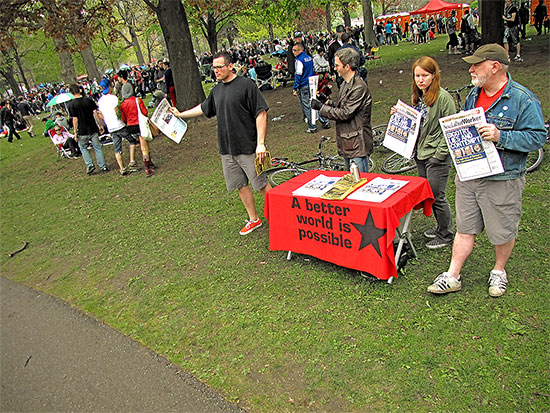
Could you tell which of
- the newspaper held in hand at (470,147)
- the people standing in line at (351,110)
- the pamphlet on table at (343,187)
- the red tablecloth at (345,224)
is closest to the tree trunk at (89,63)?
Answer: the people standing in line at (351,110)

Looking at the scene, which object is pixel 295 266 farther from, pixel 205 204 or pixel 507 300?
pixel 205 204

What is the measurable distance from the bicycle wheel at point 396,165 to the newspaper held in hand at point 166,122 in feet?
10.9

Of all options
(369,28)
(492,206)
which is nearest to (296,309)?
(492,206)

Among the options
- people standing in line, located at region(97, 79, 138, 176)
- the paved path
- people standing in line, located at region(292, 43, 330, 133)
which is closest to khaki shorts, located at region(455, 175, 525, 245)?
the paved path

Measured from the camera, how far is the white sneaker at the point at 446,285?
376 cm

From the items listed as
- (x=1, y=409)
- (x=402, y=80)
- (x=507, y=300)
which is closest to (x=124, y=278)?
(x=1, y=409)

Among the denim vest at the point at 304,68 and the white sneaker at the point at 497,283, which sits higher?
the denim vest at the point at 304,68

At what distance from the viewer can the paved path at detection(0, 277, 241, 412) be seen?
Result: 3.37 meters

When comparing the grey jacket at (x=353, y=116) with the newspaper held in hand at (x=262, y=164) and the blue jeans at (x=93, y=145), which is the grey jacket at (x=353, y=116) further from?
the blue jeans at (x=93, y=145)

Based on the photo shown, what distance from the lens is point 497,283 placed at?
3.68 meters

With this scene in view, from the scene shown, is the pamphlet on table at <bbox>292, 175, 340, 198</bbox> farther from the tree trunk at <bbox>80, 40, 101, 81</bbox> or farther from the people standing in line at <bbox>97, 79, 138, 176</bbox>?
the tree trunk at <bbox>80, 40, 101, 81</bbox>

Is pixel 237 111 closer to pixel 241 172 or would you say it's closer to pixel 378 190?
pixel 241 172

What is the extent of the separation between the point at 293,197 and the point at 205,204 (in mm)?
3199

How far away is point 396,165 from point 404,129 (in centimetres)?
287
